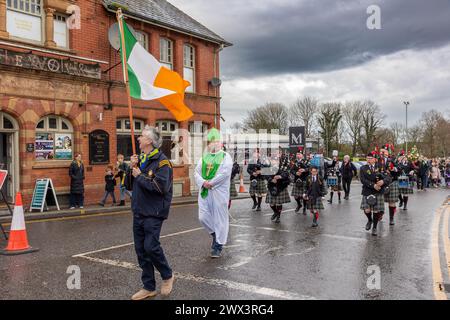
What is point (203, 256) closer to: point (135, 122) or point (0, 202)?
point (0, 202)

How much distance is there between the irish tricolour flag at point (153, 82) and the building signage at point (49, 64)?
7.33 metres

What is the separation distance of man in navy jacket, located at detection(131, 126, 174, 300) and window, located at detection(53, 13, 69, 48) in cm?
1170

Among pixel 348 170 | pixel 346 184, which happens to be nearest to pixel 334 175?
pixel 348 170

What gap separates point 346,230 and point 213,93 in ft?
42.9

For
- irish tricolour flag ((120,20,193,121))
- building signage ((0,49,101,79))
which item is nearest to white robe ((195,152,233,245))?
irish tricolour flag ((120,20,193,121))

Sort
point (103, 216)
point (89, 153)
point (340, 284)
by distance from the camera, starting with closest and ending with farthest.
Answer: point (340, 284), point (103, 216), point (89, 153)

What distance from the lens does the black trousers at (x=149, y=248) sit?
200 inches

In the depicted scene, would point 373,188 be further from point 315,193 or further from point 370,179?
point 315,193

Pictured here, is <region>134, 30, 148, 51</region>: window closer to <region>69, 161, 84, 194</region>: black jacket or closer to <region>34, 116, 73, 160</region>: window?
<region>34, 116, 73, 160</region>: window

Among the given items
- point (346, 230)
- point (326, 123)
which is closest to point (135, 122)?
point (346, 230)

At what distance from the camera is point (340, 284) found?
5711 mm

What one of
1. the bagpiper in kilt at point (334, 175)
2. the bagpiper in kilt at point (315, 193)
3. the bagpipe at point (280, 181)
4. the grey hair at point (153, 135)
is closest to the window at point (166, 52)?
the bagpiper in kilt at point (334, 175)

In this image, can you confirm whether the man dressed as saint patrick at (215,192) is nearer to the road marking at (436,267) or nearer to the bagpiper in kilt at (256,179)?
the road marking at (436,267)

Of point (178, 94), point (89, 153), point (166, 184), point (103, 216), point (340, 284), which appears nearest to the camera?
point (166, 184)
